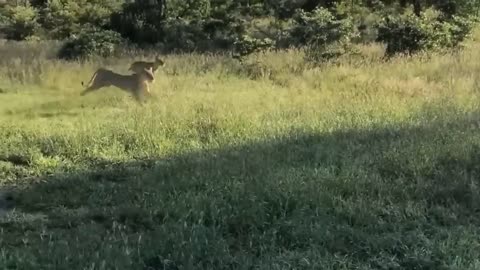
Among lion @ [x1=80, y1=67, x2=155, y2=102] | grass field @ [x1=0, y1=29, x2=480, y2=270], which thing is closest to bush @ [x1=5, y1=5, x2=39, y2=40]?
grass field @ [x1=0, y1=29, x2=480, y2=270]

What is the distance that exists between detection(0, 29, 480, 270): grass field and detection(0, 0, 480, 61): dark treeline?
4.41 m

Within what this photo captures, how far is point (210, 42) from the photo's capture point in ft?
67.4

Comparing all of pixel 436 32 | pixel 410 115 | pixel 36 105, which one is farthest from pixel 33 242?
pixel 436 32

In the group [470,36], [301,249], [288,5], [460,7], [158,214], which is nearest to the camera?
[301,249]

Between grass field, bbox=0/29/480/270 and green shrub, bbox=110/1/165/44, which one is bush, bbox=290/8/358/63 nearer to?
grass field, bbox=0/29/480/270

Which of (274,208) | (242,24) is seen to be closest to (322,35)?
(242,24)

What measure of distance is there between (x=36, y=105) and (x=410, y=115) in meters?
6.05

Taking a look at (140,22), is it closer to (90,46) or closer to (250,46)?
(90,46)

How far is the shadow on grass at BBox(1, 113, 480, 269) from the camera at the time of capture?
168 inches

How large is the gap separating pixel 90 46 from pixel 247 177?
545 inches

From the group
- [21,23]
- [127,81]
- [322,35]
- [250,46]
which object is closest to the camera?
[127,81]

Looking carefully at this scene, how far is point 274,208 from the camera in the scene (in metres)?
5.19

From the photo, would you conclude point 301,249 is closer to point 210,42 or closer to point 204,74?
point 204,74

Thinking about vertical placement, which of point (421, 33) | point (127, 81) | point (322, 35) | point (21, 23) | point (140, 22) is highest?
point (421, 33)
